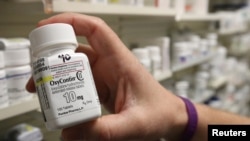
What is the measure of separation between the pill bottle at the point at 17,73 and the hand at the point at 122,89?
2.0 inches

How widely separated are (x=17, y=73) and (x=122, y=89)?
228 mm

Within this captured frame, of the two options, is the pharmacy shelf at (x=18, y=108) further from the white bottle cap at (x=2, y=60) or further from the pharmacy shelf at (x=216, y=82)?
the pharmacy shelf at (x=216, y=82)

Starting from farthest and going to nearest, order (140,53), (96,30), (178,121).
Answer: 1. (140,53)
2. (178,121)
3. (96,30)

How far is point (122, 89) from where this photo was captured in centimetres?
52

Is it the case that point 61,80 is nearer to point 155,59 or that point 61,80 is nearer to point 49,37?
point 49,37

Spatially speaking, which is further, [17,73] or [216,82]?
[216,82]

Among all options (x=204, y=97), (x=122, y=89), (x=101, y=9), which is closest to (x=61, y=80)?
(x=122, y=89)

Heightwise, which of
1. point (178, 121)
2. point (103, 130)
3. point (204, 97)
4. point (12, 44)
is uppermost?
point (12, 44)

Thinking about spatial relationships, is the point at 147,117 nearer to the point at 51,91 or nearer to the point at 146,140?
the point at 146,140

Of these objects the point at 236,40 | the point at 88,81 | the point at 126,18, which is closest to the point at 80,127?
the point at 88,81

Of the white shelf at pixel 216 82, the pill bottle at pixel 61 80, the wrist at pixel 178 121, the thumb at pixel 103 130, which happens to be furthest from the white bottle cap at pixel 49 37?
the white shelf at pixel 216 82

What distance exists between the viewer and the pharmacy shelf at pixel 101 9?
0.54 meters

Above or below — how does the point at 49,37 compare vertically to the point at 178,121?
above

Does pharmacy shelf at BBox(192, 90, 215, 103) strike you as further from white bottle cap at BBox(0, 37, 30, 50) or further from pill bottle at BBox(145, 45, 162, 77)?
white bottle cap at BBox(0, 37, 30, 50)
